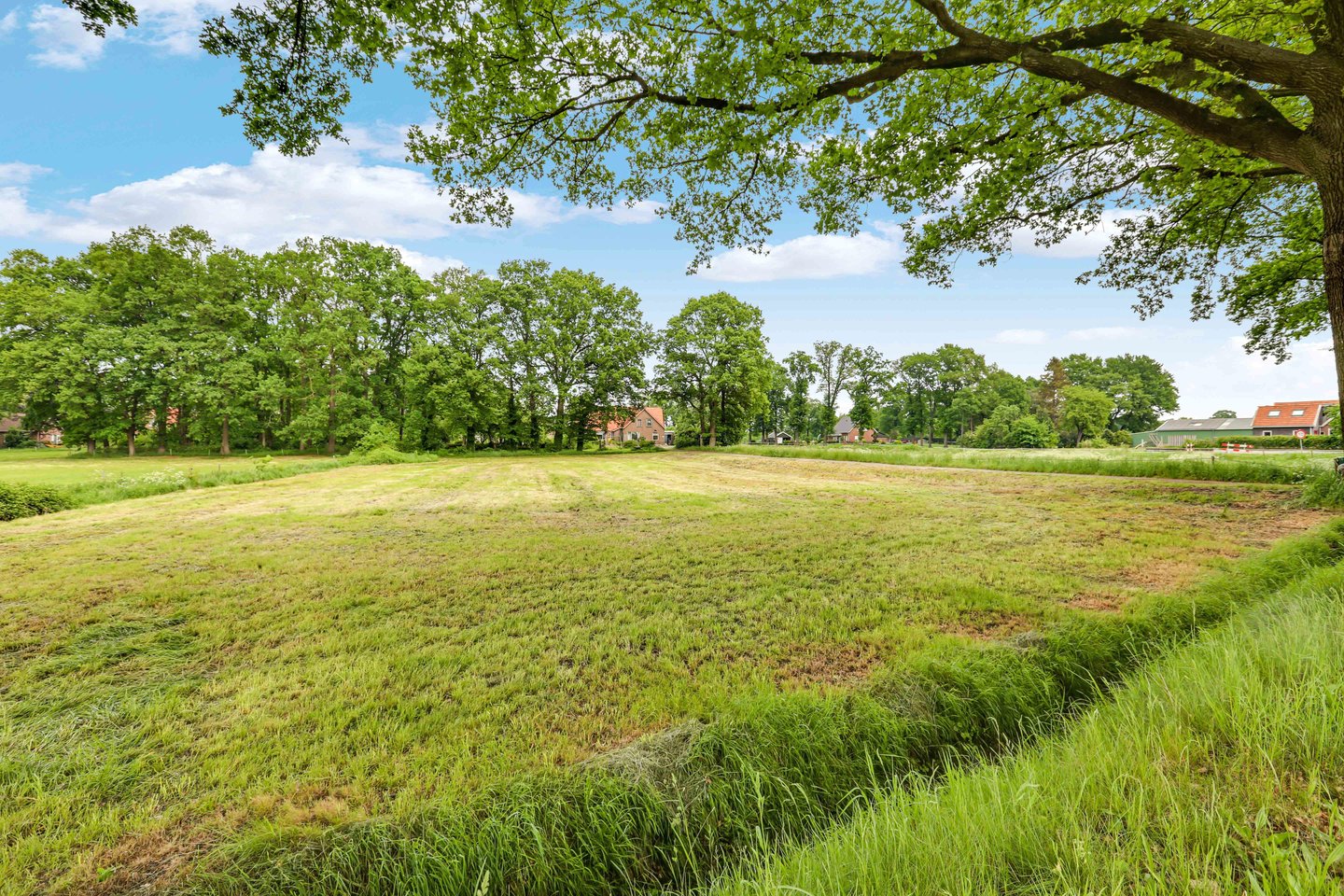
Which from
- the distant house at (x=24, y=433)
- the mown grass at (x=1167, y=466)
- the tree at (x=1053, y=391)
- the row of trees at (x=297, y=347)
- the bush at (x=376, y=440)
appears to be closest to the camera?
the mown grass at (x=1167, y=466)

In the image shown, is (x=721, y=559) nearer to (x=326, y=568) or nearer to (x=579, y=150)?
(x=326, y=568)

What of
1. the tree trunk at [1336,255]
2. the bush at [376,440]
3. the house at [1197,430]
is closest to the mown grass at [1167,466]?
the tree trunk at [1336,255]

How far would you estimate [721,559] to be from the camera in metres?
6.11

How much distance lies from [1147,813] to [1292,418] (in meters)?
90.4

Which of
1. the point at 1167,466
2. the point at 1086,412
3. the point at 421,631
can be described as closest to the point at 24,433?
the point at 421,631

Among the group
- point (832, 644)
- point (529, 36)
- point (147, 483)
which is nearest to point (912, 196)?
point (529, 36)

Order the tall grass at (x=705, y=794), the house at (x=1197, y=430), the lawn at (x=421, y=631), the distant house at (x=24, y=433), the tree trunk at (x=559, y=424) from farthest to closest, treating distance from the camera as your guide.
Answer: the house at (x=1197, y=430) < the distant house at (x=24, y=433) < the tree trunk at (x=559, y=424) < the lawn at (x=421, y=631) < the tall grass at (x=705, y=794)

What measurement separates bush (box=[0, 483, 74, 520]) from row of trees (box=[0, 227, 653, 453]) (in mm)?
20677

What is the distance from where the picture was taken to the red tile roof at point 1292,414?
2090 inches

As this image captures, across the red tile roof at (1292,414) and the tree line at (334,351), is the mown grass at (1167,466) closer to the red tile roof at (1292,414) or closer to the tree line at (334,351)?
the tree line at (334,351)

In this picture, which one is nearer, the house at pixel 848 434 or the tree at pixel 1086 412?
the tree at pixel 1086 412

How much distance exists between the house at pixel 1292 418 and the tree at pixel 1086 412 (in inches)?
574

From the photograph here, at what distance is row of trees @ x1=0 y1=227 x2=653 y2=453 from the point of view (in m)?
29.8

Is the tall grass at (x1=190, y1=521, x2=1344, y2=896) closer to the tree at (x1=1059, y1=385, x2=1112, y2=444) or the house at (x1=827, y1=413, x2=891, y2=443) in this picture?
the tree at (x1=1059, y1=385, x2=1112, y2=444)
